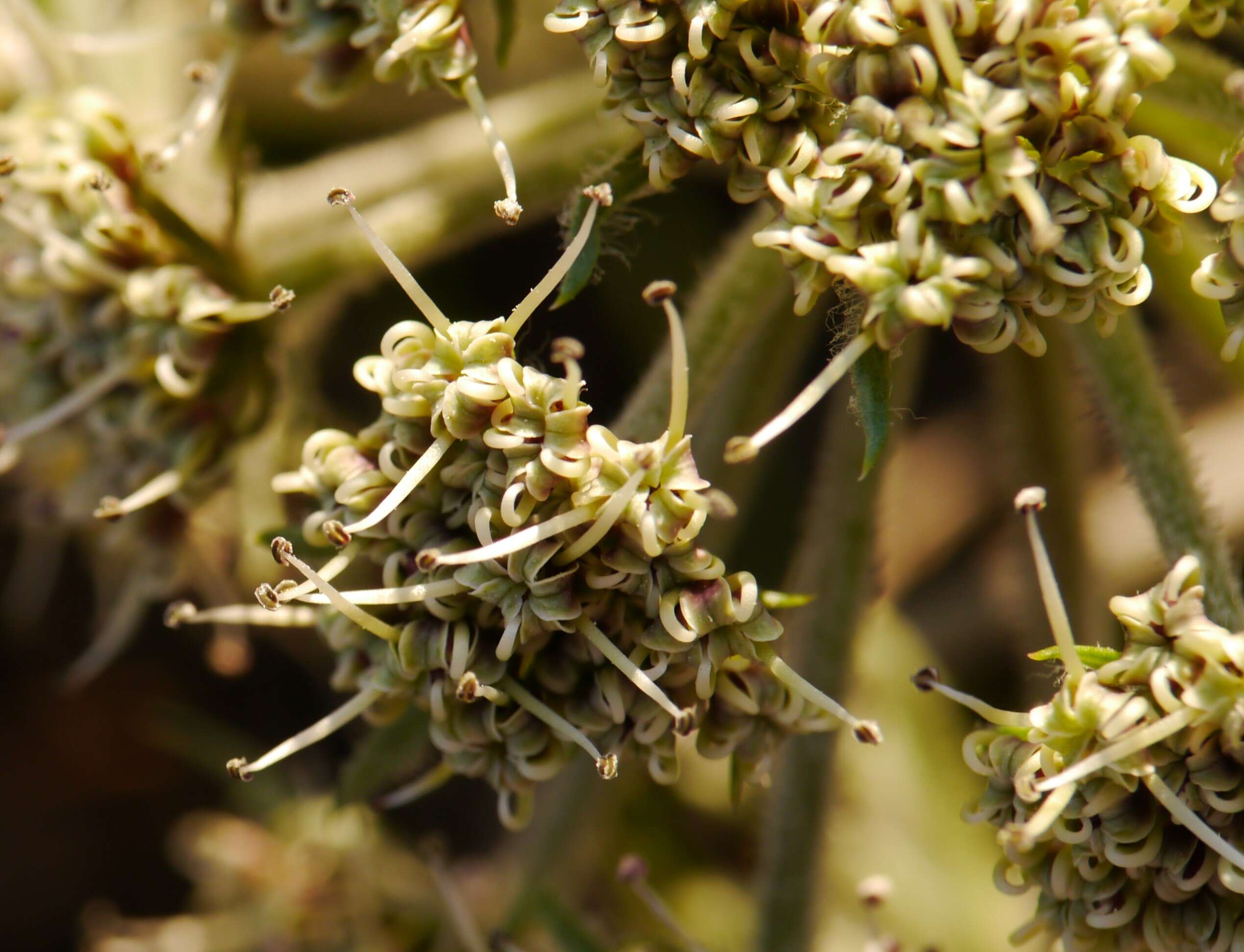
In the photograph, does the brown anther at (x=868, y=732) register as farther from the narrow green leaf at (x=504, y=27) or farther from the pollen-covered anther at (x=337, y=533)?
the narrow green leaf at (x=504, y=27)

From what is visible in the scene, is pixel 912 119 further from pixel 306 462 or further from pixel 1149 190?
pixel 306 462

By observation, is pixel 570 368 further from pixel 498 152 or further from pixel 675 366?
pixel 498 152

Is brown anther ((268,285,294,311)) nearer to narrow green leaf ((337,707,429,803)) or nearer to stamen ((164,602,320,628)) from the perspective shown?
stamen ((164,602,320,628))

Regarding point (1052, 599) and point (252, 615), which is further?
point (252, 615)

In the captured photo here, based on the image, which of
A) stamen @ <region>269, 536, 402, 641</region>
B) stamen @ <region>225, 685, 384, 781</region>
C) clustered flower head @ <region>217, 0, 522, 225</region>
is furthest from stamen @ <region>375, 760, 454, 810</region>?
clustered flower head @ <region>217, 0, 522, 225</region>

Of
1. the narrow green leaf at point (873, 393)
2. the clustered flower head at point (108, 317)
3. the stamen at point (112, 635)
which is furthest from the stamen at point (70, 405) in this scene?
the narrow green leaf at point (873, 393)

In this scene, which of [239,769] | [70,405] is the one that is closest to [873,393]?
[239,769]

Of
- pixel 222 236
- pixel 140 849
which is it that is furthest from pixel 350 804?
pixel 140 849
